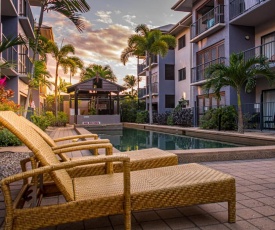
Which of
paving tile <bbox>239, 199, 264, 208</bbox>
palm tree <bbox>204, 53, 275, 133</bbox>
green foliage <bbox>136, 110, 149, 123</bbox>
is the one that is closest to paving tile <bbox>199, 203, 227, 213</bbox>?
paving tile <bbox>239, 199, 264, 208</bbox>

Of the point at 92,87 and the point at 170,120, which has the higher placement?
the point at 92,87

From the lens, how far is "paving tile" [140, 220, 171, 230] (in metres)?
2.36

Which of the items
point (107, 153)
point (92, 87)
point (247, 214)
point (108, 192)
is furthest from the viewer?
point (92, 87)

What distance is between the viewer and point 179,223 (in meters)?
2.44

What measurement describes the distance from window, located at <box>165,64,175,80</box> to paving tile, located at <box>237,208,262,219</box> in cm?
2361

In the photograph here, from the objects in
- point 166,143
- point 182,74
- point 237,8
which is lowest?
point 166,143

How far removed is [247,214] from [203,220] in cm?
45

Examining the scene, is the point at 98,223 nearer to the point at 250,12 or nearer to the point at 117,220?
the point at 117,220

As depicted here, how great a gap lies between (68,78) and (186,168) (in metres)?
46.2

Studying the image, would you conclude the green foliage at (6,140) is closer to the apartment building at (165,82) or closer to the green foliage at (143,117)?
the green foliage at (143,117)

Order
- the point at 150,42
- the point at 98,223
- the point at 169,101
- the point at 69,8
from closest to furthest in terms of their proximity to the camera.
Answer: the point at 98,223 → the point at 69,8 → the point at 150,42 → the point at 169,101

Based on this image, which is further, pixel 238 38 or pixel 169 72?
pixel 169 72

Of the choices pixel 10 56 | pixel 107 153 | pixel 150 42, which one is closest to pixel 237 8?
pixel 150 42

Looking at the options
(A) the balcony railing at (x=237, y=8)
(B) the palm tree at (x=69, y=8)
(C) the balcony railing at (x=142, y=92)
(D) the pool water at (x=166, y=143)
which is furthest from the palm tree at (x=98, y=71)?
(B) the palm tree at (x=69, y=8)
